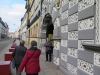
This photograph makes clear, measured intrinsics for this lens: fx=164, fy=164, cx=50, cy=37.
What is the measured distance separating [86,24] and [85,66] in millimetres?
1263

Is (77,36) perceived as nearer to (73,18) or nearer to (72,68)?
(73,18)

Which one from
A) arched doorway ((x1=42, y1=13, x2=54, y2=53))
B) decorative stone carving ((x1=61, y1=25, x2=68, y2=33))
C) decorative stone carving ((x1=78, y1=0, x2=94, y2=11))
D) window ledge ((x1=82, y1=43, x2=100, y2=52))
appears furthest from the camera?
arched doorway ((x1=42, y1=13, x2=54, y2=53))

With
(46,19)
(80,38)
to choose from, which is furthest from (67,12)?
(46,19)

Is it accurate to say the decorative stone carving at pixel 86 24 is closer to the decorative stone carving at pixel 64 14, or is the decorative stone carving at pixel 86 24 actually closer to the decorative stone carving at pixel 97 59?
the decorative stone carving at pixel 97 59

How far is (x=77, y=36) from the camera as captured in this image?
18.7 feet

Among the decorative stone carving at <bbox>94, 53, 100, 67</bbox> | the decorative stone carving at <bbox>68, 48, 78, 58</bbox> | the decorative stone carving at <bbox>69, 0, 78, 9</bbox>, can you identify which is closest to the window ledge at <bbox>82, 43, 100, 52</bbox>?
the decorative stone carving at <bbox>94, 53, 100, 67</bbox>

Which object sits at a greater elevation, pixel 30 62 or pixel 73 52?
pixel 73 52

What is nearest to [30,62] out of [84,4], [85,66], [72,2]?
[85,66]

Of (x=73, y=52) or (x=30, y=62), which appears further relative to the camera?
(x=73, y=52)

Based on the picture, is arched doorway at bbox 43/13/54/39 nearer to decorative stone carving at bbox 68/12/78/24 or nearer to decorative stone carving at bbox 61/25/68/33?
decorative stone carving at bbox 61/25/68/33

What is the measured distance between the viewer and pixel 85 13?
16.5 feet

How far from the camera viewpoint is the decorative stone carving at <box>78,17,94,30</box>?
4684 mm

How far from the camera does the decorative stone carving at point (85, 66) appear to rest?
461cm

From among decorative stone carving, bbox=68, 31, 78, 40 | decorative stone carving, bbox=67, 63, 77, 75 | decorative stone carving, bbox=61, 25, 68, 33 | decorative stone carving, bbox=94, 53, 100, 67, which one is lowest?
decorative stone carving, bbox=67, 63, 77, 75
